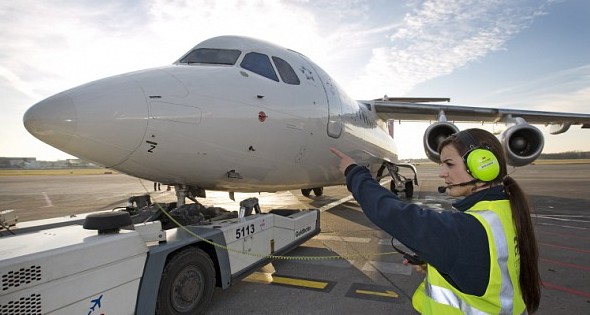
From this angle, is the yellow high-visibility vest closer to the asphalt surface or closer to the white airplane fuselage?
the asphalt surface

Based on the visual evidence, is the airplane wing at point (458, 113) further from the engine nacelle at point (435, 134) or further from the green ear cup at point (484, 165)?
the green ear cup at point (484, 165)

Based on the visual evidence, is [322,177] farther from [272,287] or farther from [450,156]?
[450,156]

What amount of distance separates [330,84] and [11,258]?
560 centimetres

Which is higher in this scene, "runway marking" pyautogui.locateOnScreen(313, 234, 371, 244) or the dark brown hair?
the dark brown hair

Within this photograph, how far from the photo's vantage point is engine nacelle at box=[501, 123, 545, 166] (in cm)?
895

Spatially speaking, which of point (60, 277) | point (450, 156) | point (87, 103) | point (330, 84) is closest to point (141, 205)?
point (87, 103)

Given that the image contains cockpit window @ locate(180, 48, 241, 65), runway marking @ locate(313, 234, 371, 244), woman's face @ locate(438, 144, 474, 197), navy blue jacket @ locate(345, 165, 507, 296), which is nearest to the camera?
navy blue jacket @ locate(345, 165, 507, 296)

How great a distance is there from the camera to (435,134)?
9.47 m

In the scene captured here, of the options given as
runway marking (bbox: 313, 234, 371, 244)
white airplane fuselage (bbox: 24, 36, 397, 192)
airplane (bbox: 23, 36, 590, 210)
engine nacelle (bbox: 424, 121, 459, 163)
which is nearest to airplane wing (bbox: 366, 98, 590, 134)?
engine nacelle (bbox: 424, 121, 459, 163)

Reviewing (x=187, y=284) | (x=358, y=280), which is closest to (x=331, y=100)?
(x=358, y=280)

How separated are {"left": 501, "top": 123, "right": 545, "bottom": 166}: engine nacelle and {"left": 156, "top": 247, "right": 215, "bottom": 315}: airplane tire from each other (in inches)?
323

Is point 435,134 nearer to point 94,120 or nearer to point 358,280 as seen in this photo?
point 358,280

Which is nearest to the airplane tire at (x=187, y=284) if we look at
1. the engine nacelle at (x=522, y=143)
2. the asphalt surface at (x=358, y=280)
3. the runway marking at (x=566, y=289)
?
the asphalt surface at (x=358, y=280)

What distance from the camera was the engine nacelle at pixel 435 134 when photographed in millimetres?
9273
